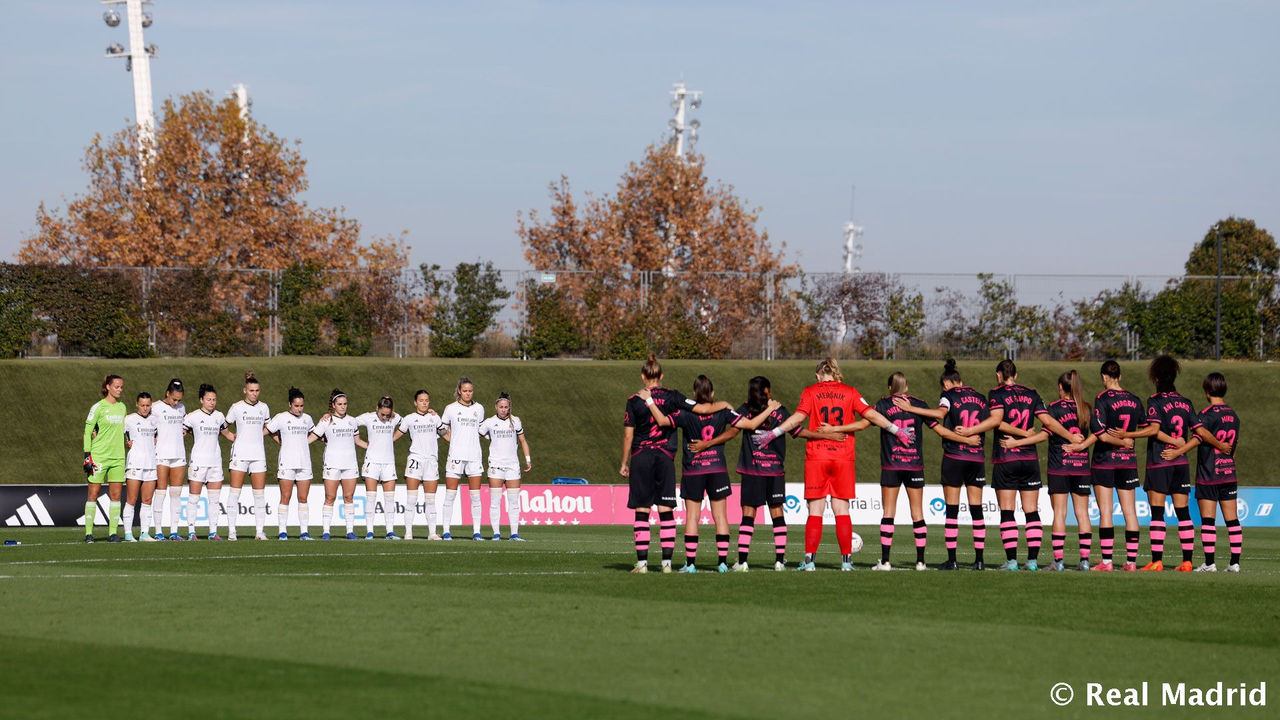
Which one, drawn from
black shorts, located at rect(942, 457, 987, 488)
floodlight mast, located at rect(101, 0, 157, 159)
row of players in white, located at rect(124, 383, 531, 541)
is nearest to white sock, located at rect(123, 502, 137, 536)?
row of players in white, located at rect(124, 383, 531, 541)

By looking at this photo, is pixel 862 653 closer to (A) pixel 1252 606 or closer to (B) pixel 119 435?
(A) pixel 1252 606

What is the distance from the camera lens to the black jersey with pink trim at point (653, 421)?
14.8 meters

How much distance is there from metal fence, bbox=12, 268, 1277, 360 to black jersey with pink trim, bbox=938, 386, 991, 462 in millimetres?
25398

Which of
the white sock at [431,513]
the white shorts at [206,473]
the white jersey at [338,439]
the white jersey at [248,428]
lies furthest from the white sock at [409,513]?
the white shorts at [206,473]

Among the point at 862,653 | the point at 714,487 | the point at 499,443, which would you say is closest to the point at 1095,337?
the point at 499,443

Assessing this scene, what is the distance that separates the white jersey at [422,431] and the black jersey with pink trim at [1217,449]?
11.2 meters

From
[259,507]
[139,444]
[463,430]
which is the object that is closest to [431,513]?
[463,430]

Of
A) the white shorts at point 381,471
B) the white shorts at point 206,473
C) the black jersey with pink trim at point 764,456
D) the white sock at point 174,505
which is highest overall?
the black jersey with pink trim at point 764,456

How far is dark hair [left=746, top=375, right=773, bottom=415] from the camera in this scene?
1490cm

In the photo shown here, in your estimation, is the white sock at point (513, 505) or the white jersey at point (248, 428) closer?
the white jersey at point (248, 428)

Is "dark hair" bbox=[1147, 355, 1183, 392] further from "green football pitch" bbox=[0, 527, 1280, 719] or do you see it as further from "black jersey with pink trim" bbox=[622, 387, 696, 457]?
"black jersey with pink trim" bbox=[622, 387, 696, 457]

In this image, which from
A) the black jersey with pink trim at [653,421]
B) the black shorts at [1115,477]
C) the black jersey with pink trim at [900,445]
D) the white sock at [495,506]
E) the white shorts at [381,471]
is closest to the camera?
the black jersey with pink trim at [653,421]

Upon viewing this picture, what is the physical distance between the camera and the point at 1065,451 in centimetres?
1639

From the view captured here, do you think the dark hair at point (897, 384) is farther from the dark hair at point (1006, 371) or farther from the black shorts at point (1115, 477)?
the black shorts at point (1115, 477)
